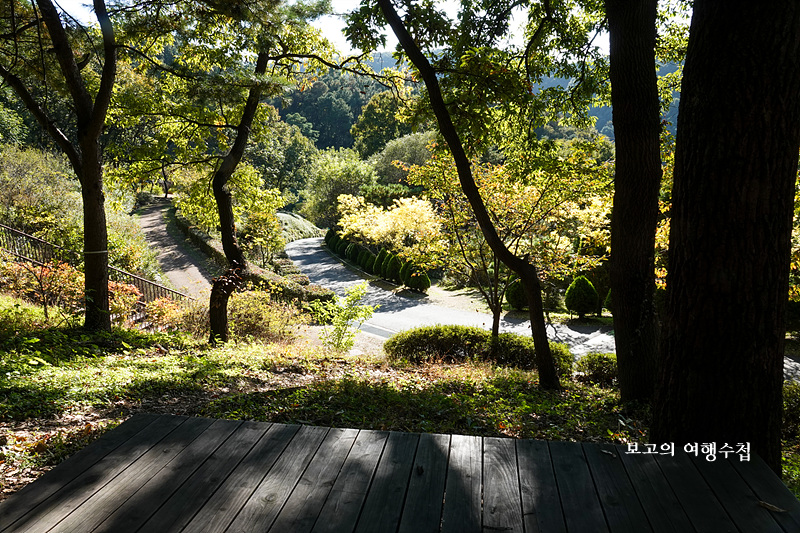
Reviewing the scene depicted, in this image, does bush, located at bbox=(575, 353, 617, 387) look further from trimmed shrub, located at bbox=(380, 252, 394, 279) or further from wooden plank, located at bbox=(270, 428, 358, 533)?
trimmed shrub, located at bbox=(380, 252, 394, 279)

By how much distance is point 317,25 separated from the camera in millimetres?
9000

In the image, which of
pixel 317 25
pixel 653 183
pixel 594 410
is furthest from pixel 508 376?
pixel 317 25

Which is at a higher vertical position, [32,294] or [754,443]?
[754,443]

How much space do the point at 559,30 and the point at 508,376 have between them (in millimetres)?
5354

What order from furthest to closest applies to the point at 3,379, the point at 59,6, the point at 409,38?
1. the point at 59,6
2. the point at 409,38
3. the point at 3,379

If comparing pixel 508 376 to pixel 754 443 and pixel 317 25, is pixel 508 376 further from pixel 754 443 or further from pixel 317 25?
pixel 317 25

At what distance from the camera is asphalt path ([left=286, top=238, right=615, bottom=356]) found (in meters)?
13.3

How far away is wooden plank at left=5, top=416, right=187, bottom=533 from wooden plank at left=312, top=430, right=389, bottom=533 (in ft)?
3.01

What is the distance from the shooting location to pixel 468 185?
19.9 ft

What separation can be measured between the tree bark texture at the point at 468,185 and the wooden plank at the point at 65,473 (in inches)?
178

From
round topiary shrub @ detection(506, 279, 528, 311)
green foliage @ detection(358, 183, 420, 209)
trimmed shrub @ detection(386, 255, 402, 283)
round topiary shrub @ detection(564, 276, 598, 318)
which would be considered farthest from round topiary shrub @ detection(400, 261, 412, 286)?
green foliage @ detection(358, 183, 420, 209)

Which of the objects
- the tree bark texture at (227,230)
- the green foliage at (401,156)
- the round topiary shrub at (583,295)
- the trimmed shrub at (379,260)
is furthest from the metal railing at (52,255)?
the green foliage at (401,156)

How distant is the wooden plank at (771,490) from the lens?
65.7 inches

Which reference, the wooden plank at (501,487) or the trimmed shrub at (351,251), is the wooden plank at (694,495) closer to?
the wooden plank at (501,487)
